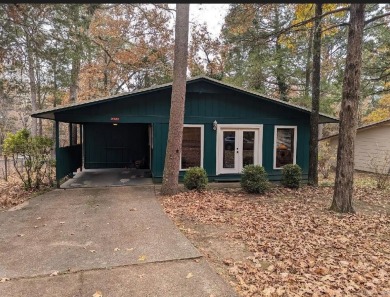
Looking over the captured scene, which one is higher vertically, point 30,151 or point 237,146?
point 237,146

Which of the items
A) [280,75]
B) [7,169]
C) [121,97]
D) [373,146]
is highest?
[280,75]

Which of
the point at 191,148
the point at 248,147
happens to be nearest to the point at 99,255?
the point at 191,148

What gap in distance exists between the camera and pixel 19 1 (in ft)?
3.04

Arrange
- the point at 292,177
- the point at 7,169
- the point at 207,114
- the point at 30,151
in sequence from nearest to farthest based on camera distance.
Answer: the point at 30,151 < the point at 292,177 < the point at 207,114 < the point at 7,169

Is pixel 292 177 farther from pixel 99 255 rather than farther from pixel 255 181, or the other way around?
pixel 99 255

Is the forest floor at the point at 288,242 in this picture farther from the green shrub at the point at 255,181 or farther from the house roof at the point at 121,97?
the house roof at the point at 121,97

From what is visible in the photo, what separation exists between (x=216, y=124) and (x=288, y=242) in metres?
6.22

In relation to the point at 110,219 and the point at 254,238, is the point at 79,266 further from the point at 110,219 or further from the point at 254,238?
the point at 254,238

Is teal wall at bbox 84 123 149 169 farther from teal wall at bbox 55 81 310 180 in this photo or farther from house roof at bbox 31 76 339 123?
teal wall at bbox 55 81 310 180

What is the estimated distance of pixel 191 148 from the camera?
10336mm

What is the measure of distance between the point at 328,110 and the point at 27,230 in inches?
617

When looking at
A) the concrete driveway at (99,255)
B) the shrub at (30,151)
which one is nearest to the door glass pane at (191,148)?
the concrete driveway at (99,255)

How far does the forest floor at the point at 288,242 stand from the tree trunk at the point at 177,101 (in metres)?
0.60

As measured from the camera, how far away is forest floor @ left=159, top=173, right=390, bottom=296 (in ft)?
11.0
